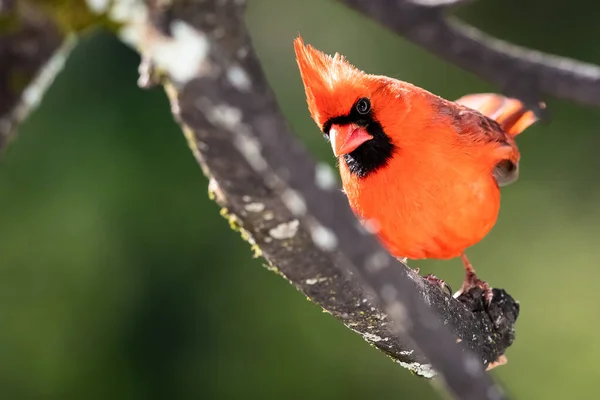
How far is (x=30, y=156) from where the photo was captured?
12.3 ft

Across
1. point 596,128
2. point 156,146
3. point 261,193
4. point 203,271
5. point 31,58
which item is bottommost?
point 261,193

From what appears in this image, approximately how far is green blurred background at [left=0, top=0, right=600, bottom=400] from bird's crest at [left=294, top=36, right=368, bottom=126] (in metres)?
1.92

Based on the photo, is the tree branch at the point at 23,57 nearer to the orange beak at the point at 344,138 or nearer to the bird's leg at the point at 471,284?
the orange beak at the point at 344,138

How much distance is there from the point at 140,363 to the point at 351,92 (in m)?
2.44

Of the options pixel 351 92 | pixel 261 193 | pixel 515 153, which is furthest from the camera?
pixel 515 153

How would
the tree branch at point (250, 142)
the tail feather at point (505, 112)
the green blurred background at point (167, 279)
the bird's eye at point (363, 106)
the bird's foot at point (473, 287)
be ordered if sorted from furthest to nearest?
the green blurred background at point (167, 279) → the tail feather at point (505, 112) → the bird's foot at point (473, 287) → the bird's eye at point (363, 106) → the tree branch at point (250, 142)

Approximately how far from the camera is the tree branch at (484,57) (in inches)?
26.1

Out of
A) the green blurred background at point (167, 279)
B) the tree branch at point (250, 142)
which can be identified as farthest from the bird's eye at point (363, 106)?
the green blurred background at point (167, 279)

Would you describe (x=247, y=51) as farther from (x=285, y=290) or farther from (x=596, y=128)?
(x=596, y=128)

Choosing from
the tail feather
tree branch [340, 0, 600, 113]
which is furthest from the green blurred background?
tree branch [340, 0, 600, 113]

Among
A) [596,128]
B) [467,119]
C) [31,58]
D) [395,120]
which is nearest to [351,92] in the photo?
[395,120]

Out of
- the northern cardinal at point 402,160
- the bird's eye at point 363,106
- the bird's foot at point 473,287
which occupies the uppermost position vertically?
the bird's eye at point 363,106

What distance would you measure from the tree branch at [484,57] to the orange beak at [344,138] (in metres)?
1.06

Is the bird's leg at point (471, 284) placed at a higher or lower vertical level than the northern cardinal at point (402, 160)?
lower
